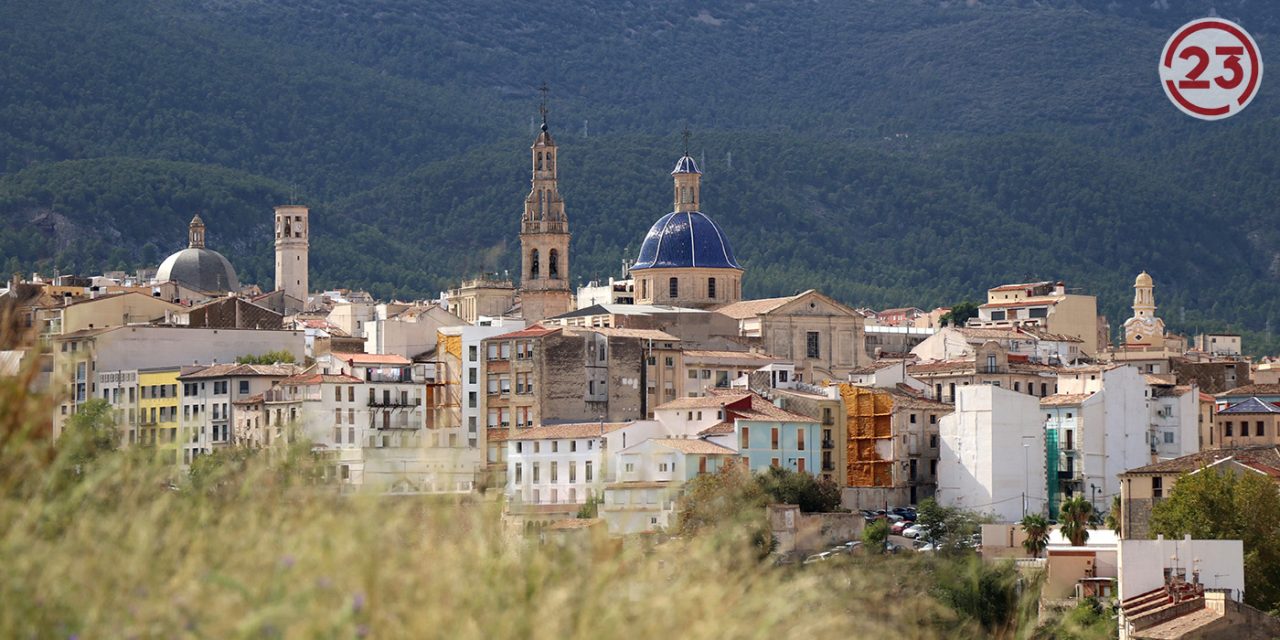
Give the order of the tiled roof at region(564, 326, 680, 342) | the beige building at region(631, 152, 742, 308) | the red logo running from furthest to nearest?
the beige building at region(631, 152, 742, 308) < the red logo < the tiled roof at region(564, 326, 680, 342)

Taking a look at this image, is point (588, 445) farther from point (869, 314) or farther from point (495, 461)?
point (869, 314)

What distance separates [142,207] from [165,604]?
15063cm

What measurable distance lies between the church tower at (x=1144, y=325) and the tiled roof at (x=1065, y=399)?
24037 mm

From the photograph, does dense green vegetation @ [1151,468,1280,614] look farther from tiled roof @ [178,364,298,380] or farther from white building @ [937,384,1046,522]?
tiled roof @ [178,364,298,380]

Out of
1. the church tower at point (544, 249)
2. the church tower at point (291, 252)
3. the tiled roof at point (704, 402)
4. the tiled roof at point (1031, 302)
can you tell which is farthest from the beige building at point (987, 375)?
the church tower at point (291, 252)

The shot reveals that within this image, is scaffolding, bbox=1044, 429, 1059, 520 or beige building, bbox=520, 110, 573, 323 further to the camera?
beige building, bbox=520, 110, 573, 323

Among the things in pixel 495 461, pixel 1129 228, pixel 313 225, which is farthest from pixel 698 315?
pixel 1129 228

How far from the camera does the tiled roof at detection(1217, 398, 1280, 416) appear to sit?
7481 cm

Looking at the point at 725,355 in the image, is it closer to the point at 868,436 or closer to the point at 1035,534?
the point at 868,436

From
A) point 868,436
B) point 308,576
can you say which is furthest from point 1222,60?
point 308,576

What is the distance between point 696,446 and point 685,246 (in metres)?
32.5

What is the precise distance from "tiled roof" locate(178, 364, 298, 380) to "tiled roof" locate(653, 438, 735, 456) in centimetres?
1509

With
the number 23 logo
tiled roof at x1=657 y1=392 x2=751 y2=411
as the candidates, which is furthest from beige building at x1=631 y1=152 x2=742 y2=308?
tiled roof at x1=657 y1=392 x2=751 y2=411

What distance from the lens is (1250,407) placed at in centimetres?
7506
